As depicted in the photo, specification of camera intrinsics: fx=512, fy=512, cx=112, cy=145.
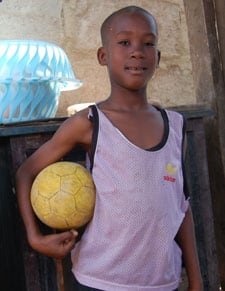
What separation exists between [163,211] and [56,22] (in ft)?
7.85

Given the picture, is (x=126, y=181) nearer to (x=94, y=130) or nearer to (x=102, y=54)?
(x=94, y=130)

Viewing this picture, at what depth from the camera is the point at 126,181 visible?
73.7 inches

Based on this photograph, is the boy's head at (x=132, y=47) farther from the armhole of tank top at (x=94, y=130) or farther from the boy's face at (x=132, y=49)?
the armhole of tank top at (x=94, y=130)

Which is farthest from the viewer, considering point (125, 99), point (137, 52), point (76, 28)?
point (76, 28)

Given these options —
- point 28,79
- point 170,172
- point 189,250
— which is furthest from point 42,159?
point 189,250

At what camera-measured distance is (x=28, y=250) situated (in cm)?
219

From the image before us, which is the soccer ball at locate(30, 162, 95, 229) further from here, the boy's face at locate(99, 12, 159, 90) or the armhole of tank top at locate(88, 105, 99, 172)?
the boy's face at locate(99, 12, 159, 90)

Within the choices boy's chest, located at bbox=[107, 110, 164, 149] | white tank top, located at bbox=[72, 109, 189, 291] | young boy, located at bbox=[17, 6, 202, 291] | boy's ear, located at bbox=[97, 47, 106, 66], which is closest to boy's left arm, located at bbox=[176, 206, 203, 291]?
young boy, located at bbox=[17, 6, 202, 291]

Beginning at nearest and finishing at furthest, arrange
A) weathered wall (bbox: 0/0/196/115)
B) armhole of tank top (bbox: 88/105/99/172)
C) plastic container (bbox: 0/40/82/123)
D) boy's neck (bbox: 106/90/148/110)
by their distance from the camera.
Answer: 1. armhole of tank top (bbox: 88/105/99/172)
2. boy's neck (bbox: 106/90/148/110)
3. plastic container (bbox: 0/40/82/123)
4. weathered wall (bbox: 0/0/196/115)

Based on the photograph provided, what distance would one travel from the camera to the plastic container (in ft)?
7.94

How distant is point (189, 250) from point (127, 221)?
0.39 metres

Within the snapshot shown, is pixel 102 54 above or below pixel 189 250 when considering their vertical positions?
above

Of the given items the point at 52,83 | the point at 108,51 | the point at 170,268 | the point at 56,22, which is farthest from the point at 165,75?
the point at 170,268

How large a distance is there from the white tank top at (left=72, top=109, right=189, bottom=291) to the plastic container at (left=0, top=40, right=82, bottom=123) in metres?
0.65
